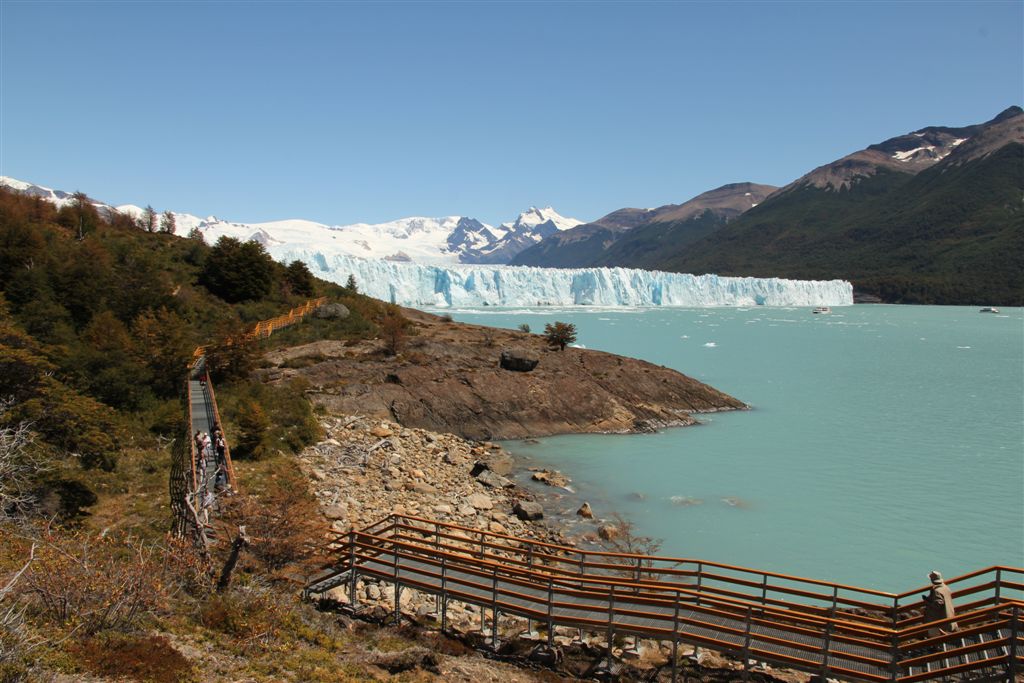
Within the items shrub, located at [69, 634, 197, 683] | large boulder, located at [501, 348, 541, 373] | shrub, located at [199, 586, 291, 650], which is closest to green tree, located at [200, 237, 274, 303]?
large boulder, located at [501, 348, 541, 373]

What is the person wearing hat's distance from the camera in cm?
696

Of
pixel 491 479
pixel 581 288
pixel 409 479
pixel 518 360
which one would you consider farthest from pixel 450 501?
pixel 581 288

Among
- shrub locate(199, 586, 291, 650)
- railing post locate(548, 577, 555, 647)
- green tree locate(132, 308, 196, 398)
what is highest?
green tree locate(132, 308, 196, 398)

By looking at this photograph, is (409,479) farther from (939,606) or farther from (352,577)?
(939,606)

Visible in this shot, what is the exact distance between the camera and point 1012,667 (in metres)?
5.91

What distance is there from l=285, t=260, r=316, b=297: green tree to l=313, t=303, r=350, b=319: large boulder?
155 inches

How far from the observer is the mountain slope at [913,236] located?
369 feet

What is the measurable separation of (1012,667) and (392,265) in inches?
3512

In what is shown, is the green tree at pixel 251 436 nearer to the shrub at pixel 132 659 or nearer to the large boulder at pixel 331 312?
the shrub at pixel 132 659

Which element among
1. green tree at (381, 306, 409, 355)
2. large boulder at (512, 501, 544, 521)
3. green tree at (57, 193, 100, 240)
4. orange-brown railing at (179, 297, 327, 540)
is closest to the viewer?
orange-brown railing at (179, 297, 327, 540)

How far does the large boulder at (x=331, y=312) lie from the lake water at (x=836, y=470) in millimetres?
15520

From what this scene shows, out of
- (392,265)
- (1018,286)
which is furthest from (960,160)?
(392,265)

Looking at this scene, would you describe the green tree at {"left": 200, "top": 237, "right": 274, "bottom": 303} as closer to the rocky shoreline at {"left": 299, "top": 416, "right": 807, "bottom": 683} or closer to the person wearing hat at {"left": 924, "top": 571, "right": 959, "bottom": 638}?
the rocky shoreline at {"left": 299, "top": 416, "right": 807, "bottom": 683}

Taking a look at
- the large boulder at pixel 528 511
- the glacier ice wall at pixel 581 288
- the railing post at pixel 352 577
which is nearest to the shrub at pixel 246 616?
the railing post at pixel 352 577
